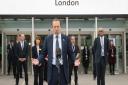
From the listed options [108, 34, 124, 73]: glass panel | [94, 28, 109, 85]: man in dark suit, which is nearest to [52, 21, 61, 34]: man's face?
[94, 28, 109, 85]: man in dark suit

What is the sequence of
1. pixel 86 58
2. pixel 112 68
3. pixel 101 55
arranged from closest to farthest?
1. pixel 101 55
2. pixel 112 68
3. pixel 86 58

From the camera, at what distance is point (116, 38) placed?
80.9 ft

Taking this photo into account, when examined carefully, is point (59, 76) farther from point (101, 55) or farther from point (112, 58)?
point (112, 58)

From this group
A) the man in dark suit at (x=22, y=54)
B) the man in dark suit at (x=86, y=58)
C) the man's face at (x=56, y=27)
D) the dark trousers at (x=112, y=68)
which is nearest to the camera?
the man's face at (x=56, y=27)

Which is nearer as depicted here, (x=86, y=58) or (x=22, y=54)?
(x=22, y=54)

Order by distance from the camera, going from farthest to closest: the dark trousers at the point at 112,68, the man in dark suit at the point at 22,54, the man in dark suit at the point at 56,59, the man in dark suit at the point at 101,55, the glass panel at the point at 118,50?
the glass panel at the point at 118,50 < the dark trousers at the point at 112,68 < the man in dark suit at the point at 22,54 < the man in dark suit at the point at 101,55 < the man in dark suit at the point at 56,59

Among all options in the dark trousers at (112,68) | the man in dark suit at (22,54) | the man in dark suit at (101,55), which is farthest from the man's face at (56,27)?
the dark trousers at (112,68)

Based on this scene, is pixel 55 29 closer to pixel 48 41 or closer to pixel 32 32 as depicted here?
pixel 48 41
